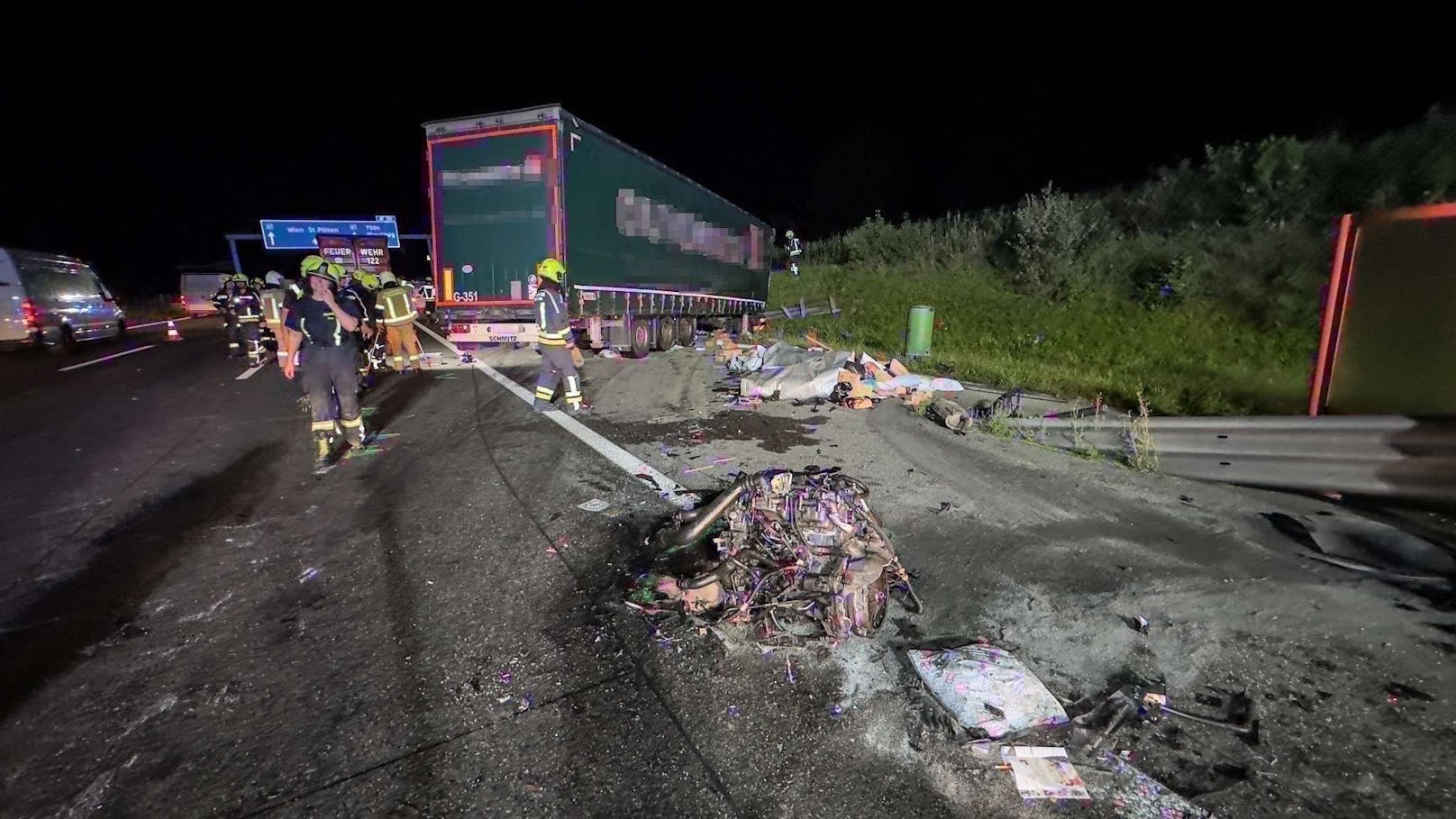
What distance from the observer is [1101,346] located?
10.5 meters

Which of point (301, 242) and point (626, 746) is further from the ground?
point (301, 242)

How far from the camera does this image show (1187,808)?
2.03 meters

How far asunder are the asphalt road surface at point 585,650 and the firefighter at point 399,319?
4.95 meters

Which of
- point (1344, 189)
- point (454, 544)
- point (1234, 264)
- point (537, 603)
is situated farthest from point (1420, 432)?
point (1344, 189)

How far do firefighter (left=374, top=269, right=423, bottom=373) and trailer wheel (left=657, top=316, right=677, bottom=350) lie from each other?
14.6 feet

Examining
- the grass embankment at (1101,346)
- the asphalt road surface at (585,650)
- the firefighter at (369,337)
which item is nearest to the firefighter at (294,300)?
the asphalt road surface at (585,650)

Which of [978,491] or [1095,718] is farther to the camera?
[978,491]

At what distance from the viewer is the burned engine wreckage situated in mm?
3013

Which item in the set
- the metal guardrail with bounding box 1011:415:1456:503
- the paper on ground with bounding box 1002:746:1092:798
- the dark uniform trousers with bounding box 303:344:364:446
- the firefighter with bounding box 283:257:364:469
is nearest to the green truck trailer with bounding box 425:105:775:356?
the firefighter with bounding box 283:257:364:469

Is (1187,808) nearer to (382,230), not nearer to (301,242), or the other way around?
(382,230)

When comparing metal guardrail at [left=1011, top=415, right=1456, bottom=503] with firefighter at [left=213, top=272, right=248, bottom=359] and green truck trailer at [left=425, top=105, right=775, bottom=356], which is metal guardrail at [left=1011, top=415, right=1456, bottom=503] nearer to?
green truck trailer at [left=425, top=105, right=775, bottom=356]

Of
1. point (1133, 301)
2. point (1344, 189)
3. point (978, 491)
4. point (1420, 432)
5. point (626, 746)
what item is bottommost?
point (626, 746)

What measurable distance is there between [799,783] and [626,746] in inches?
24.5

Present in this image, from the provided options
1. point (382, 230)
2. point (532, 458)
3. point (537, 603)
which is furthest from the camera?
point (382, 230)
